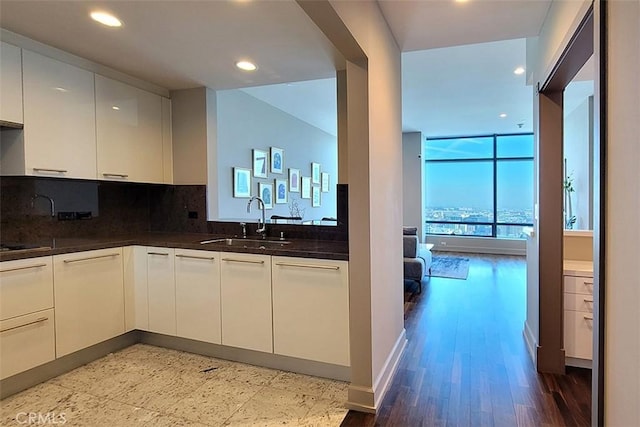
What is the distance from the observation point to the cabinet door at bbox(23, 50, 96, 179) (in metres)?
2.62

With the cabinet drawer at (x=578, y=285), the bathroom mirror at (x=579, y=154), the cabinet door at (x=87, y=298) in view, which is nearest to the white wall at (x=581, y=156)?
the bathroom mirror at (x=579, y=154)

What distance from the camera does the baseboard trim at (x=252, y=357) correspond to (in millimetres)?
2598

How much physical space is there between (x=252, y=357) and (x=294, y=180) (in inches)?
156

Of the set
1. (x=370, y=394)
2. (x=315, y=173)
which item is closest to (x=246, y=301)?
(x=370, y=394)

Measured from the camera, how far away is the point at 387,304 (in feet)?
8.66

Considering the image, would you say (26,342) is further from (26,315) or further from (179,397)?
(179,397)

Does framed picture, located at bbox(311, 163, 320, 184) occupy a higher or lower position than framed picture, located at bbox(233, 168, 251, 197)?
higher

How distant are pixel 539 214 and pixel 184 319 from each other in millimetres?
2801

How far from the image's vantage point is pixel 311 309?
8.31 feet

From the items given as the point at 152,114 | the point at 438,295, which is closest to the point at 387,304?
the point at 438,295

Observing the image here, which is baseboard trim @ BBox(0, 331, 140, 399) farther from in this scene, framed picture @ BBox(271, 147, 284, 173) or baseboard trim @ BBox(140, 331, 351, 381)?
framed picture @ BBox(271, 147, 284, 173)

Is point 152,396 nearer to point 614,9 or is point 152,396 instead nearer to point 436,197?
point 614,9

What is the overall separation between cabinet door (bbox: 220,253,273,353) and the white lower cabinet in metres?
2.12

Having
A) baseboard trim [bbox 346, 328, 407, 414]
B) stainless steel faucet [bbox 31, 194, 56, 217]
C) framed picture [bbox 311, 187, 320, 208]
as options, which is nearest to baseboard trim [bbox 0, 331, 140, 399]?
stainless steel faucet [bbox 31, 194, 56, 217]
